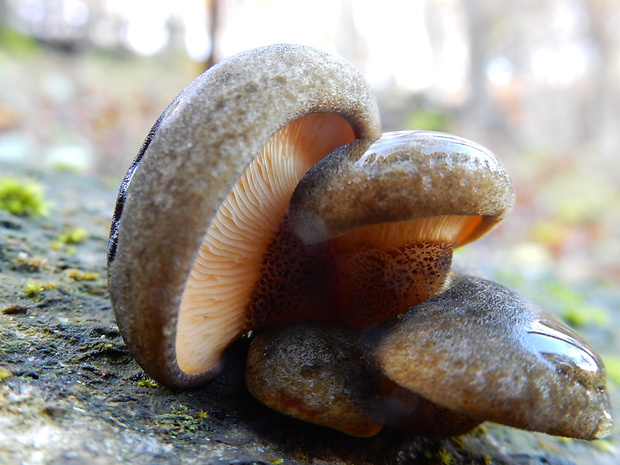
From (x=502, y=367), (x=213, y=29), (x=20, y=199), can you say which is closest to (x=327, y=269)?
(x=502, y=367)

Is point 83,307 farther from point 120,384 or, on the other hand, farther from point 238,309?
point 238,309

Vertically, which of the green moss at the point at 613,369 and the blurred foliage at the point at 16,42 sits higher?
the blurred foliage at the point at 16,42

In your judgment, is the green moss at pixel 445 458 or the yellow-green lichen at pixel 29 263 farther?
the yellow-green lichen at pixel 29 263

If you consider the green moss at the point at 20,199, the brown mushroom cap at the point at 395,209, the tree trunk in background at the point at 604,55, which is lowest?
the green moss at the point at 20,199

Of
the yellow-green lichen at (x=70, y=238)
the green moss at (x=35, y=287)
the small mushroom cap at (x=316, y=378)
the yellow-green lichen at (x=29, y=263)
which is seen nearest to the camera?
the small mushroom cap at (x=316, y=378)

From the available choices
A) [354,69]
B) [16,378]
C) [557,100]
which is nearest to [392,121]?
[354,69]

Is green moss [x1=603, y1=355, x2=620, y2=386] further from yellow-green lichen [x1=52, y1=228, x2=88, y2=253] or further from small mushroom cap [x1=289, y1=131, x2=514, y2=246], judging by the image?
yellow-green lichen [x1=52, y1=228, x2=88, y2=253]

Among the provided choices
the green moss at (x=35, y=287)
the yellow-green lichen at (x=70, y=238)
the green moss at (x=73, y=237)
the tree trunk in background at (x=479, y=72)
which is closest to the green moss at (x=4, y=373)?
the green moss at (x=35, y=287)

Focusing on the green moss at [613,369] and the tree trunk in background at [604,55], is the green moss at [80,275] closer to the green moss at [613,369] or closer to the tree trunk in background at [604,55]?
the green moss at [613,369]
